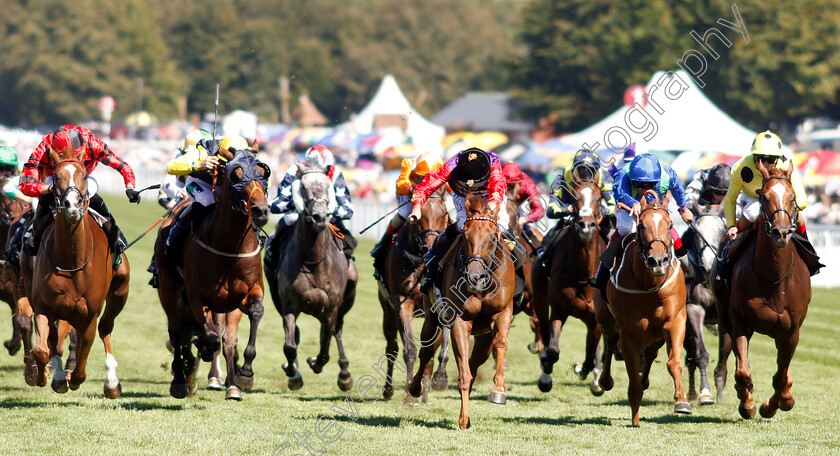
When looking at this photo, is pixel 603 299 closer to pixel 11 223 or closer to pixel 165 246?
pixel 165 246

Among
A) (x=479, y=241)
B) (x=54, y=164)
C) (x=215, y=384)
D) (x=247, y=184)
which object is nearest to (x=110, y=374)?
(x=215, y=384)

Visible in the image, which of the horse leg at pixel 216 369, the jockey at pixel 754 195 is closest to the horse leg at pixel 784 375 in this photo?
the jockey at pixel 754 195

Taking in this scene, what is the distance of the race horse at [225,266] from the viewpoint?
927 cm

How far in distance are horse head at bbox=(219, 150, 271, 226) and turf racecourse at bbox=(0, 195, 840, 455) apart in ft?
5.63

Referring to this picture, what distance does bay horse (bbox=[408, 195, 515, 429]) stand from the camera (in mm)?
8414

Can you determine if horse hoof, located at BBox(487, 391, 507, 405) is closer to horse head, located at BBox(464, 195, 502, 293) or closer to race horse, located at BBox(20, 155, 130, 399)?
horse head, located at BBox(464, 195, 502, 293)

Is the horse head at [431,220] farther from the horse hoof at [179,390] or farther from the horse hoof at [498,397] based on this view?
the horse hoof at [179,390]

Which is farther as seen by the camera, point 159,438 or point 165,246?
point 165,246

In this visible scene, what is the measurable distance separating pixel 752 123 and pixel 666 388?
38.1 meters

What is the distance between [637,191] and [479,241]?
166 centimetres

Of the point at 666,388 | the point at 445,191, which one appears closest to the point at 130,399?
the point at 445,191

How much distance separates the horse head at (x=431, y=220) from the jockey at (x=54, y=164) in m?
2.58

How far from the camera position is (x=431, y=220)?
10.4 meters

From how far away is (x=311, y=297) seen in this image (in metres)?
10.6
